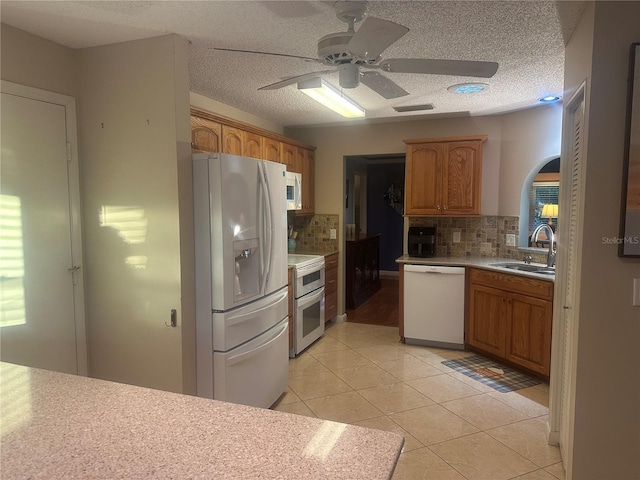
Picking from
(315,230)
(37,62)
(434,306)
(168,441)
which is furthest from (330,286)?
(168,441)

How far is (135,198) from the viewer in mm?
2449

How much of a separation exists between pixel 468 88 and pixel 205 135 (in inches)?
85.6

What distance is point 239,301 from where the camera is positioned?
8.29ft

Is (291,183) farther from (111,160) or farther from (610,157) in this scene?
(610,157)

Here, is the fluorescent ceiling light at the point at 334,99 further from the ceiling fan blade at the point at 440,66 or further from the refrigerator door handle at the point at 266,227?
the ceiling fan blade at the point at 440,66

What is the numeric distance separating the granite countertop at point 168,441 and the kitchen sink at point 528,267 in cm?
312

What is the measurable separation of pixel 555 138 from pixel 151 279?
3.79 m

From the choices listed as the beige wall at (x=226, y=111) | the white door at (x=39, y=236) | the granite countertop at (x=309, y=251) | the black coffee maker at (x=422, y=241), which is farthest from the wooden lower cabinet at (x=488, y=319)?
the white door at (x=39, y=236)

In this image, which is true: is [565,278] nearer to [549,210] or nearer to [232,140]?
[549,210]

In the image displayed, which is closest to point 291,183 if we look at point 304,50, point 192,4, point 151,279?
point 304,50

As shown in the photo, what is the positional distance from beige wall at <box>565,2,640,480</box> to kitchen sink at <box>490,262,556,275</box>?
1.80 metres

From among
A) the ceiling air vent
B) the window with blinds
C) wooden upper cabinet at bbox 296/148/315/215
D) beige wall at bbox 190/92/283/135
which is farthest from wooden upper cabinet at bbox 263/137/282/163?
the window with blinds

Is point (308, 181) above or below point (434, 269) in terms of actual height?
above

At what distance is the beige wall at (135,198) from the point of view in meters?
2.34
